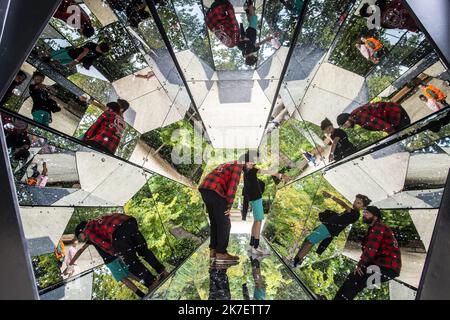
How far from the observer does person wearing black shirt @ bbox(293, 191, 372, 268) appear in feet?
11.6

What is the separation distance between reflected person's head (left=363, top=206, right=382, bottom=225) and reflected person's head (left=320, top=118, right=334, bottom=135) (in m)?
0.76

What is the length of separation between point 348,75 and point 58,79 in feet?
7.96

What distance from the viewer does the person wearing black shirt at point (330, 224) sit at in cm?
353

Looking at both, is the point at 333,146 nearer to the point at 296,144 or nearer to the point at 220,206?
the point at 296,144

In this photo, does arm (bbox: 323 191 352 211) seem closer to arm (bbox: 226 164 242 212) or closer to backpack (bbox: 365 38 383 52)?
arm (bbox: 226 164 242 212)

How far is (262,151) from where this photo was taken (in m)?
5.04

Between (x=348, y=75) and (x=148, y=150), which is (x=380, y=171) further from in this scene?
(x=148, y=150)

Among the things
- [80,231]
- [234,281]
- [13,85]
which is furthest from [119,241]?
[13,85]

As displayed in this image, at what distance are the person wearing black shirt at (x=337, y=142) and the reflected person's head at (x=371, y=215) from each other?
1.70 feet

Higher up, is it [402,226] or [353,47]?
[353,47]

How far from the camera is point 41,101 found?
320 centimetres

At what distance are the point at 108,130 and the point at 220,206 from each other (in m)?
1.63

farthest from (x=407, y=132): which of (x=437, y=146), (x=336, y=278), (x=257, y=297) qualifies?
(x=257, y=297)

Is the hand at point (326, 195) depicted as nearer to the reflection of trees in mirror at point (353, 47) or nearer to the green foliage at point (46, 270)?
the reflection of trees in mirror at point (353, 47)
